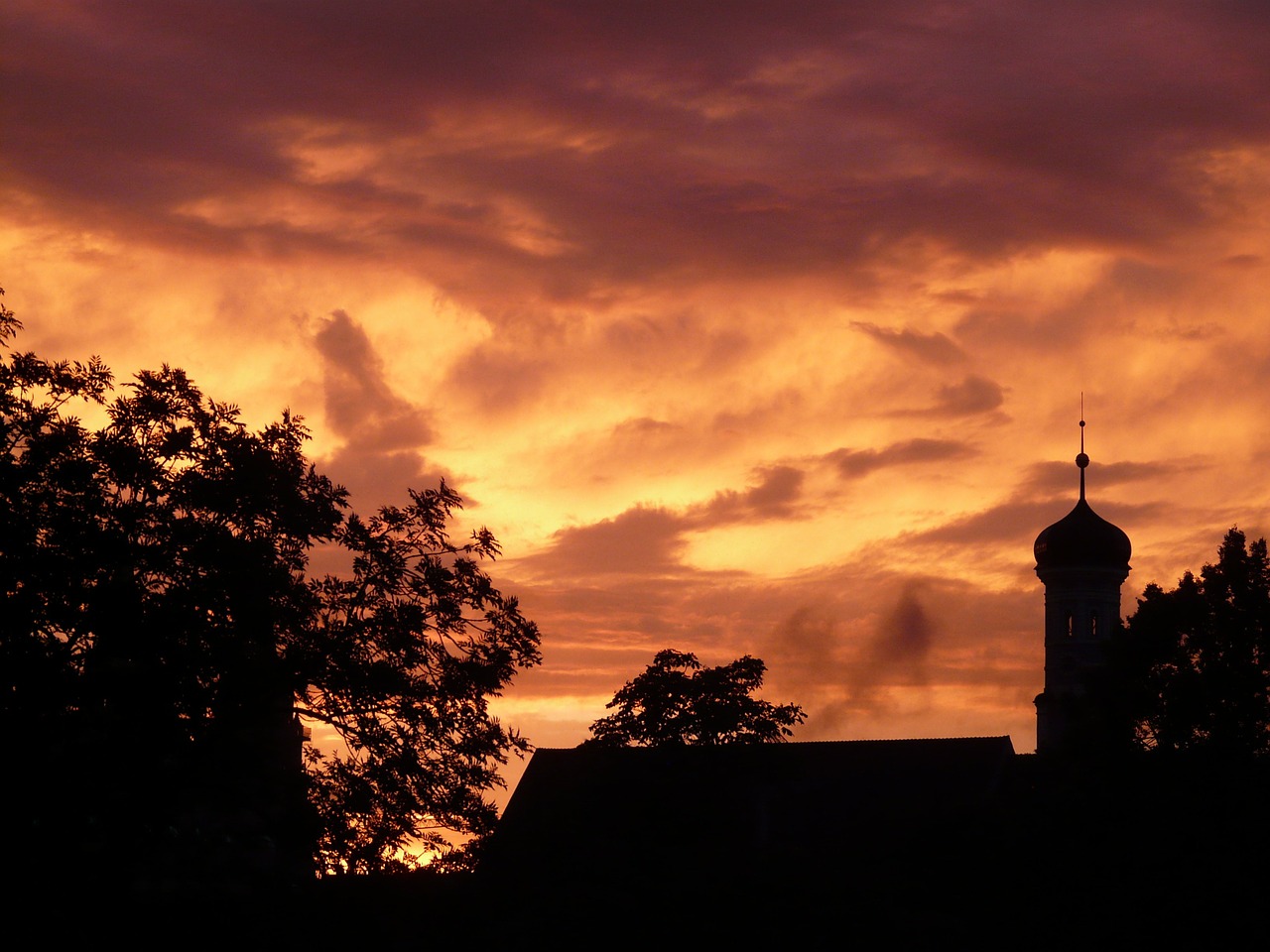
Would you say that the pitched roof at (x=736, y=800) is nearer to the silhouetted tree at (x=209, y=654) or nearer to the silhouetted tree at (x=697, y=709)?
the silhouetted tree at (x=697, y=709)

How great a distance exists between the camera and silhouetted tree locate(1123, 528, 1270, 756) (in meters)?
52.2

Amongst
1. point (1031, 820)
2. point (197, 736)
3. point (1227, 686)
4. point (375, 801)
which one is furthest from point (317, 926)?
point (1227, 686)

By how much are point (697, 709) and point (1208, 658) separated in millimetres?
22623

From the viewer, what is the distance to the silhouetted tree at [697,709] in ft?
225

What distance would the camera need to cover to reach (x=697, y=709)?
68.8 metres

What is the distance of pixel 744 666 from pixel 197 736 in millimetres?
42727

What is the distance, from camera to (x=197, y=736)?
28.5 m

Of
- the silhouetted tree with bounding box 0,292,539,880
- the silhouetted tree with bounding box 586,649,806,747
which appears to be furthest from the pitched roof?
the silhouetted tree with bounding box 0,292,539,880

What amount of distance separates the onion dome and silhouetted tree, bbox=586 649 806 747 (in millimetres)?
41314

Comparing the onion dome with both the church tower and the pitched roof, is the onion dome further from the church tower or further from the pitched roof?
the pitched roof

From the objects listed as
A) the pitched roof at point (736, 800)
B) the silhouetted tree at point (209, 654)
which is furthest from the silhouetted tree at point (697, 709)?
the silhouetted tree at point (209, 654)

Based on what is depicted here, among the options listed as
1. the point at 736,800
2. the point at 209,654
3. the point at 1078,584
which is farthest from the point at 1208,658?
the point at 1078,584

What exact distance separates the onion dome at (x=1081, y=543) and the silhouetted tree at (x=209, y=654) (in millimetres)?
75284

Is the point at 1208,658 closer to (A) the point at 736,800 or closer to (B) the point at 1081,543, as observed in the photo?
(A) the point at 736,800
